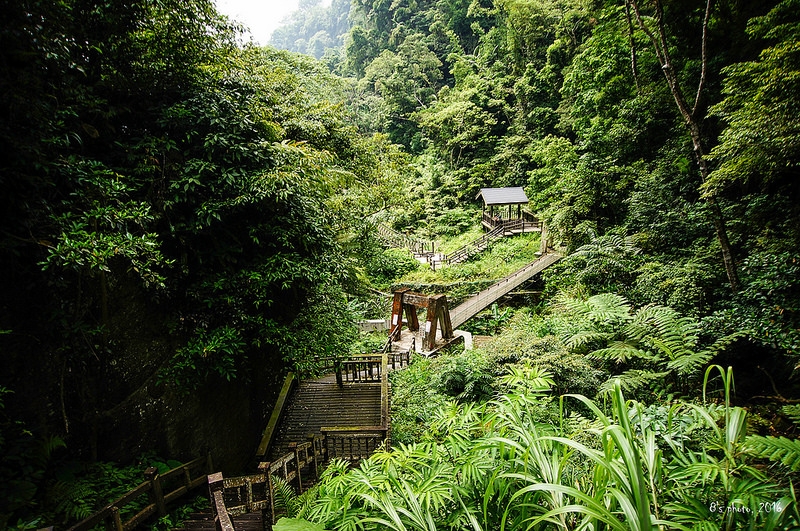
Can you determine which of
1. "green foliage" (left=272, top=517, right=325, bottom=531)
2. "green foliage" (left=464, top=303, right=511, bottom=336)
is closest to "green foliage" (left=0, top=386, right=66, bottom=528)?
"green foliage" (left=272, top=517, right=325, bottom=531)

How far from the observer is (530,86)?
23625 millimetres

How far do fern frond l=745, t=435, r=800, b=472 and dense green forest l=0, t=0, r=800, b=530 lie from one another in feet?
0.08

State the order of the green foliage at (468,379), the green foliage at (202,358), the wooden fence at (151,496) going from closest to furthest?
the wooden fence at (151,496) → the green foliage at (202,358) → the green foliage at (468,379)

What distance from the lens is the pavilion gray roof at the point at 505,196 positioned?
71.3ft

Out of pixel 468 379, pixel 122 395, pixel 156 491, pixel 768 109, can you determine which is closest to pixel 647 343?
pixel 468 379

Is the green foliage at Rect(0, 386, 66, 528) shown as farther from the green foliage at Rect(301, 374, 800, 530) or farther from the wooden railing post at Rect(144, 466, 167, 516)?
the green foliage at Rect(301, 374, 800, 530)

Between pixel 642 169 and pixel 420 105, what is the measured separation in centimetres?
2386

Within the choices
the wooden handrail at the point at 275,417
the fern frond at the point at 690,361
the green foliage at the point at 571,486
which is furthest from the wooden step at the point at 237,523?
the fern frond at the point at 690,361

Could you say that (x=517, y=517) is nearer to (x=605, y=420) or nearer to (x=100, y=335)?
(x=605, y=420)

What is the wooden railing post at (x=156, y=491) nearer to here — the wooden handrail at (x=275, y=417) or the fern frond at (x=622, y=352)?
the wooden handrail at (x=275, y=417)

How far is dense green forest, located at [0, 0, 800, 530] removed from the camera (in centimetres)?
169

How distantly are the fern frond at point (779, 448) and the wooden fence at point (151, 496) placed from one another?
17.2ft

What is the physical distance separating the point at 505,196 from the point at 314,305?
59.7 feet

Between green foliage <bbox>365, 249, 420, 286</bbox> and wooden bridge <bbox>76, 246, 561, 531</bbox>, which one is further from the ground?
green foliage <bbox>365, 249, 420, 286</bbox>
